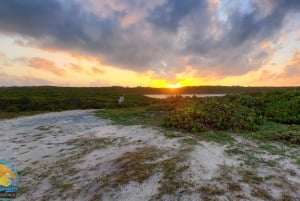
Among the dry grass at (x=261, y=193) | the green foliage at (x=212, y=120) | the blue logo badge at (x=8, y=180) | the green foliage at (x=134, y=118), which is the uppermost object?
the green foliage at (x=212, y=120)

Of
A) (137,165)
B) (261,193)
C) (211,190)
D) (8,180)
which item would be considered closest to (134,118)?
(137,165)

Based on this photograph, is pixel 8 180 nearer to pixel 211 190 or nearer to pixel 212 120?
pixel 211 190

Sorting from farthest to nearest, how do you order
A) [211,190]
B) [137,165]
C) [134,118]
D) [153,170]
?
[134,118] < [137,165] < [153,170] < [211,190]

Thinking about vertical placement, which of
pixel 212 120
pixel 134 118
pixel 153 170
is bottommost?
pixel 134 118

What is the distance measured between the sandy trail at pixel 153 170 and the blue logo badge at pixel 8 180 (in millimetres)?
137

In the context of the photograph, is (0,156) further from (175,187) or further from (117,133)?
(175,187)

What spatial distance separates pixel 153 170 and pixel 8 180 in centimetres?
326

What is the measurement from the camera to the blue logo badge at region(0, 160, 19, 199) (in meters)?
4.07

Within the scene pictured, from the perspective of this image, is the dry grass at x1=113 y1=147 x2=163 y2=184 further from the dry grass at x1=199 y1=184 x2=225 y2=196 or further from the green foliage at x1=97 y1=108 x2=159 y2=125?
the green foliage at x1=97 y1=108 x2=159 y2=125

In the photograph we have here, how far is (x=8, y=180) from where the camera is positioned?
4.57 metres

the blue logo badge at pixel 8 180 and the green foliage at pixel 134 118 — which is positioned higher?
the blue logo badge at pixel 8 180

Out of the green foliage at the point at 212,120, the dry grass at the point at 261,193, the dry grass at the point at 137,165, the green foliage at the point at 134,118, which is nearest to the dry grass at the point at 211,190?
the dry grass at the point at 261,193

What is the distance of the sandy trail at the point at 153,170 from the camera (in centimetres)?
371

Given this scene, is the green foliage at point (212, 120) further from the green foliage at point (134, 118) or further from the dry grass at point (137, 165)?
the dry grass at point (137, 165)
